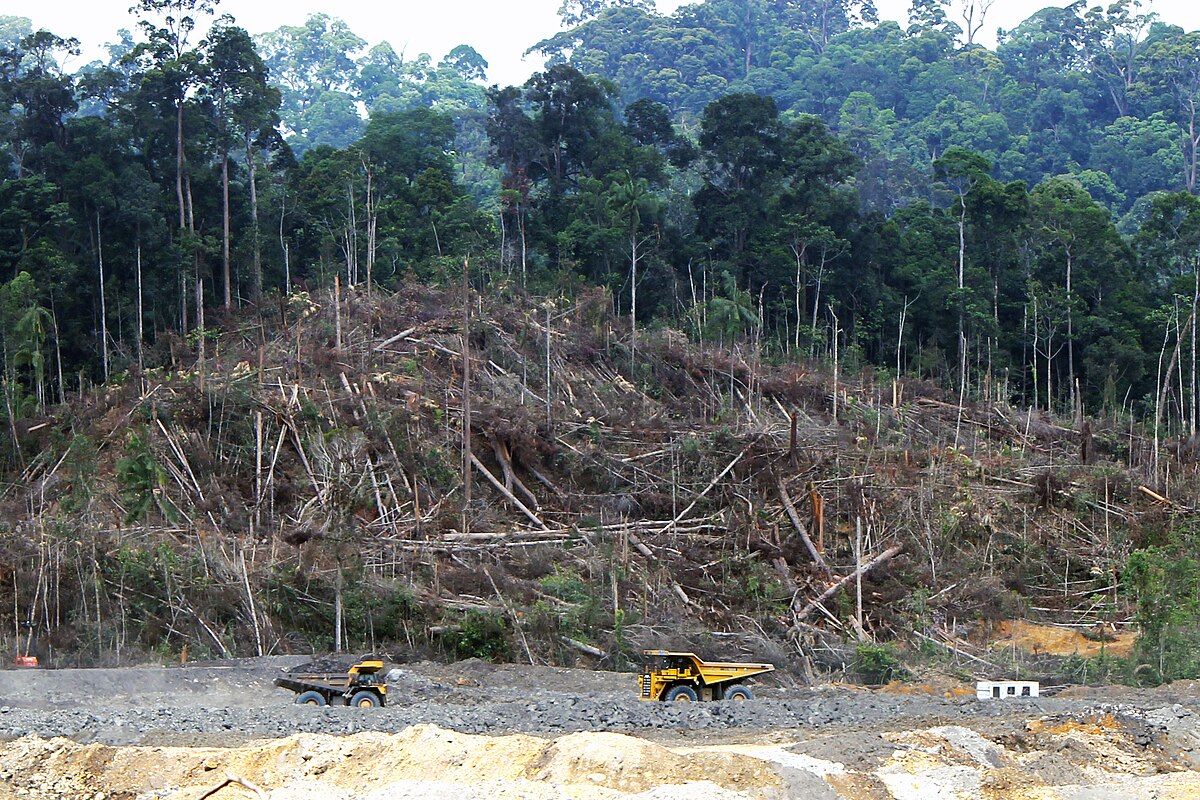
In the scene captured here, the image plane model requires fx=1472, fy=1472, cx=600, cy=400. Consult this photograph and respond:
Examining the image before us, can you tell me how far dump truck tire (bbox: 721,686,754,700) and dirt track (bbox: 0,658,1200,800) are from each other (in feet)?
0.89

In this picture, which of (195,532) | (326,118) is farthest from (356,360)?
(326,118)

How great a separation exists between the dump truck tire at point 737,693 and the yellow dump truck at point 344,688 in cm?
427

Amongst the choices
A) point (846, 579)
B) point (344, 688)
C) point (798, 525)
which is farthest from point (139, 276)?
Result: point (344, 688)

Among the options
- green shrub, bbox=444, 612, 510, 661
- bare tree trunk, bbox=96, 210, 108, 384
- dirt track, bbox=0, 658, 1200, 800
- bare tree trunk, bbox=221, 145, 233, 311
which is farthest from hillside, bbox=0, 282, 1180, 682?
dirt track, bbox=0, 658, 1200, 800

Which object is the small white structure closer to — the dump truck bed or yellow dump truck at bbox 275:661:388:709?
the dump truck bed

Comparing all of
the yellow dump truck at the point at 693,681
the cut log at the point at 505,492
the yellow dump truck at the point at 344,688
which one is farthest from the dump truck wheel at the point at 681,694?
the cut log at the point at 505,492

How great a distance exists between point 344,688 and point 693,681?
4315 mm

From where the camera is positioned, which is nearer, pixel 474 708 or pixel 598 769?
pixel 598 769

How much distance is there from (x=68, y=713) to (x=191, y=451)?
13.4m

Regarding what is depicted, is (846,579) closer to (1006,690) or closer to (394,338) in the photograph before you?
(1006,690)

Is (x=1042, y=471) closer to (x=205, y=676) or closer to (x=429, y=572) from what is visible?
(x=429, y=572)

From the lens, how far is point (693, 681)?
18297mm

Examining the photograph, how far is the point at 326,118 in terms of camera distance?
81750 millimetres

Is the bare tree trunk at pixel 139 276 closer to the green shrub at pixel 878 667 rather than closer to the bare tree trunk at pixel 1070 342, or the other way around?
the green shrub at pixel 878 667
